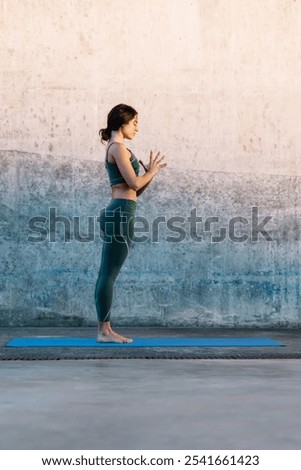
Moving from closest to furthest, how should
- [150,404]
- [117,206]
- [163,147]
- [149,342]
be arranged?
[150,404] → [117,206] → [149,342] → [163,147]

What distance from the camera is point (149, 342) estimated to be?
529cm

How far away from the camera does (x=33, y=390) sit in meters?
3.55

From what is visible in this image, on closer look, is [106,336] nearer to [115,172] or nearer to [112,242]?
[112,242]

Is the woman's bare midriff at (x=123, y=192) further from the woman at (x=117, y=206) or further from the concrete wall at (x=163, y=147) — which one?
the concrete wall at (x=163, y=147)

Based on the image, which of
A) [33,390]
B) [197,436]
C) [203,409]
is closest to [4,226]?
[33,390]

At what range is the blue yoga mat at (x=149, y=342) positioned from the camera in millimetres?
5090

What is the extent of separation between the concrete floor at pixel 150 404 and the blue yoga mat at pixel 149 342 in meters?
0.61

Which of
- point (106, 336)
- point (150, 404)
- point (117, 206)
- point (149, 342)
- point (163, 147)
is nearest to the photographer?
point (150, 404)

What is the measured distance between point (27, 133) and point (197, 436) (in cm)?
388

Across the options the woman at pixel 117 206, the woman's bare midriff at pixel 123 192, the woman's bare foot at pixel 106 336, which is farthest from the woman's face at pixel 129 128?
the woman's bare foot at pixel 106 336

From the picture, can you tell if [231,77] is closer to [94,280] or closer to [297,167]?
[297,167]

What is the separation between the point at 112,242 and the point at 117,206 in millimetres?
198

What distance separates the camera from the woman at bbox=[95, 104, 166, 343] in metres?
4.99

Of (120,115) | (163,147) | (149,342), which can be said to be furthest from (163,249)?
(120,115)
